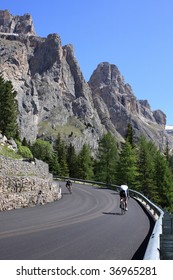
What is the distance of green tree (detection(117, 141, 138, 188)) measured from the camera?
186 ft

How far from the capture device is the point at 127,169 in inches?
2247

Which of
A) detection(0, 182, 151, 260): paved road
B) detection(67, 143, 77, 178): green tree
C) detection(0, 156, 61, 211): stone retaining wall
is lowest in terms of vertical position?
detection(0, 182, 151, 260): paved road

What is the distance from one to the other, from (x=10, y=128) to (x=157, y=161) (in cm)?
2936

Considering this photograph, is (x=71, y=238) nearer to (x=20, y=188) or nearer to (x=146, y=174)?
(x=20, y=188)

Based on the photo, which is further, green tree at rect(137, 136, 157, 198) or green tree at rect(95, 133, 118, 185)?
green tree at rect(95, 133, 118, 185)

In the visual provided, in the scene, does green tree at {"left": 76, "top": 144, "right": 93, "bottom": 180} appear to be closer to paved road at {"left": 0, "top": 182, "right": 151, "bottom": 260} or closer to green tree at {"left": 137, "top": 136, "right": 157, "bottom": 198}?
green tree at {"left": 137, "top": 136, "right": 157, "bottom": 198}

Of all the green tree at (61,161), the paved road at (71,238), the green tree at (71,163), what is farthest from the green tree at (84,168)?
Result: the paved road at (71,238)

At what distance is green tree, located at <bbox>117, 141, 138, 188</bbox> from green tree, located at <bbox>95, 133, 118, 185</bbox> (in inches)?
287

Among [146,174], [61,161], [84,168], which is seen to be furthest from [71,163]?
[146,174]

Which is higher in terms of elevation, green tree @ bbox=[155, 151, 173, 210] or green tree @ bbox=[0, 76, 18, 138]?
green tree @ bbox=[0, 76, 18, 138]

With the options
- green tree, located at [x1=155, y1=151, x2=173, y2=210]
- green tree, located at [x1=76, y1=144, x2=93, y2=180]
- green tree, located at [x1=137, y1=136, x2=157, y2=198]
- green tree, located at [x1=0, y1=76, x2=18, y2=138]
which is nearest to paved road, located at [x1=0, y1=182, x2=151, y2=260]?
green tree, located at [x1=137, y1=136, x2=157, y2=198]

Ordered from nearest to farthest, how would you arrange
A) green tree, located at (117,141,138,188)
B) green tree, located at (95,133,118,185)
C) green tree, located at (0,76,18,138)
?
green tree, located at (117,141,138,188) < green tree, located at (95,133,118,185) < green tree, located at (0,76,18,138)

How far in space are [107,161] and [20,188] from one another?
42.7 metres

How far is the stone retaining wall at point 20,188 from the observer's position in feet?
74.4
